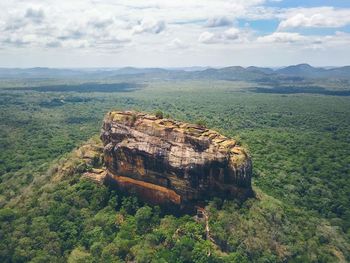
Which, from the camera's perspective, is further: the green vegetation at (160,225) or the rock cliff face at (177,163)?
the rock cliff face at (177,163)

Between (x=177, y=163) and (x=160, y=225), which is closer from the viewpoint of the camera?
(x=160, y=225)

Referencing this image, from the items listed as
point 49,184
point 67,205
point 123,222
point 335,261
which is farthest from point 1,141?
point 335,261

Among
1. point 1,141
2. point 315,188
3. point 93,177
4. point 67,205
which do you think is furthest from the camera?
point 1,141

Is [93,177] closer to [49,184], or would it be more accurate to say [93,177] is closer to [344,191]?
[49,184]

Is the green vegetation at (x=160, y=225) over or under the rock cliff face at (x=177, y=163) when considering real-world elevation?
under

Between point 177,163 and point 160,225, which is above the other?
point 177,163

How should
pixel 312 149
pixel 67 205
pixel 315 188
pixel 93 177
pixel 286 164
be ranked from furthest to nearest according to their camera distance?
1. pixel 312 149
2. pixel 286 164
3. pixel 315 188
4. pixel 93 177
5. pixel 67 205

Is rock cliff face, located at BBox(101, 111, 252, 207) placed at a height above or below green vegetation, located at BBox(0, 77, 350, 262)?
above

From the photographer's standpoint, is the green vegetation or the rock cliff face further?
the rock cliff face
